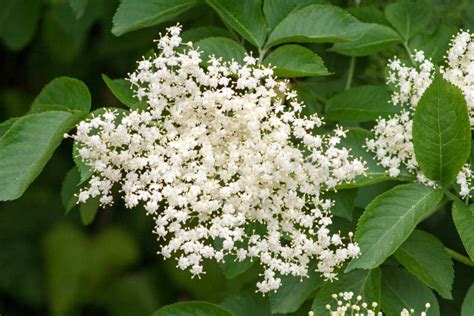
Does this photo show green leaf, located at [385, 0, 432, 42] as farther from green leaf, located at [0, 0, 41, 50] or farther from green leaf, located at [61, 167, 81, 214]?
green leaf, located at [0, 0, 41, 50]

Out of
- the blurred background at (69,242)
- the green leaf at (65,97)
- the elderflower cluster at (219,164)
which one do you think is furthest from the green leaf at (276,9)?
the blurred background at (69,242)

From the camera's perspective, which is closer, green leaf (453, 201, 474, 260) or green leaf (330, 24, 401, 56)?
green leaf (453, 201, 474, 260)

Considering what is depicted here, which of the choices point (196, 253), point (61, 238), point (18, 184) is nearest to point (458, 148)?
point (196, 253)

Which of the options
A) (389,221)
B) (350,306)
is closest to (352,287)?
(350,306)

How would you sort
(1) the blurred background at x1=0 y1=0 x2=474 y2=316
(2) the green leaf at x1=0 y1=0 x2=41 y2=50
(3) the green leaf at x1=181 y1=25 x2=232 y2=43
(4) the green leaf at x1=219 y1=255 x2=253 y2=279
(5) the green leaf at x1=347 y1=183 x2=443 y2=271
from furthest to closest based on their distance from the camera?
(1) the blurred background at x1=0 y1=0 x2=474 y2=316 → (2) the green leaf at x1=0 y1=0 x2=41 y2=50 → (3) the green leaf at x1=181 y1=25 x2=232 y2=43 → (4) the green leaf at x1=219 y1=255 x2=253 y2=279 → (5) the green leaf at x1=347 y1=183 x2=443 y2=271

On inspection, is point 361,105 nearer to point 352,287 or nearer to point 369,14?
point 369,14

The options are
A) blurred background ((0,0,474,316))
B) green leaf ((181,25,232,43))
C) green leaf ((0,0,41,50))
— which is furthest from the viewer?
blurred background ((0,0,474,316))

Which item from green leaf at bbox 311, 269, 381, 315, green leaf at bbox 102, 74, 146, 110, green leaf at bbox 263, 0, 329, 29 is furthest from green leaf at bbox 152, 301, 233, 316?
green leaf at bbox 263, 0, 329, 29
